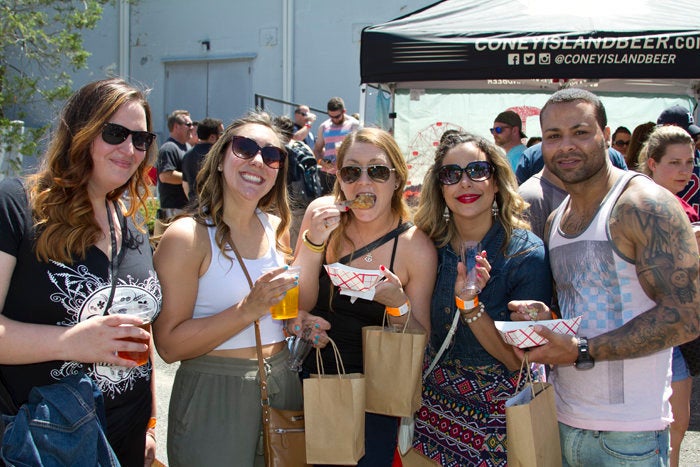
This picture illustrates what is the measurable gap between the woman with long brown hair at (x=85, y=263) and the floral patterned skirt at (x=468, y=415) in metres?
1.27

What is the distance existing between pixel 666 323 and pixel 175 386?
2.04 m

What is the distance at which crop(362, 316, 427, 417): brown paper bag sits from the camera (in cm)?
265

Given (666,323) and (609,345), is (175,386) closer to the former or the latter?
(609,345)

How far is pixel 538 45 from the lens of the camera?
5.72m

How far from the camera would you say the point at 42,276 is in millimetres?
2113

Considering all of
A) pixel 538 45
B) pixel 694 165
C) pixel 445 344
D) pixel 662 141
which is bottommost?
pixel 445 344

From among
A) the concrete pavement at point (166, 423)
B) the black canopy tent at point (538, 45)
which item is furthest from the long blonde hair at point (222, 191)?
the black canopy tent at point (538, 45)

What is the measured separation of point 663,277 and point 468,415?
1.00 m

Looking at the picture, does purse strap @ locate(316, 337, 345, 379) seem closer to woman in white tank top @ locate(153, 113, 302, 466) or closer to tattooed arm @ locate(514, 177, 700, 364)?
woman in white tank top @ locate(153, 113, 302, 466)

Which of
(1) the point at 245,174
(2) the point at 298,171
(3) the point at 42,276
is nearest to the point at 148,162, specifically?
(1) the point at 245,174

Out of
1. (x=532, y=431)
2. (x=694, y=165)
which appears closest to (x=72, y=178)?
(x=532, y=431)

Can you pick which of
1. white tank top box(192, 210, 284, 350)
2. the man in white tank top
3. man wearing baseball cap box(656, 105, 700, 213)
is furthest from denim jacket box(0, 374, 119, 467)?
man wearing baseball cap box(656, 105, 700, 213)

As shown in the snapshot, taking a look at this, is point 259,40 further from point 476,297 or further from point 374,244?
point 476,297

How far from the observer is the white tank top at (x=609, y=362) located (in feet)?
7.79
